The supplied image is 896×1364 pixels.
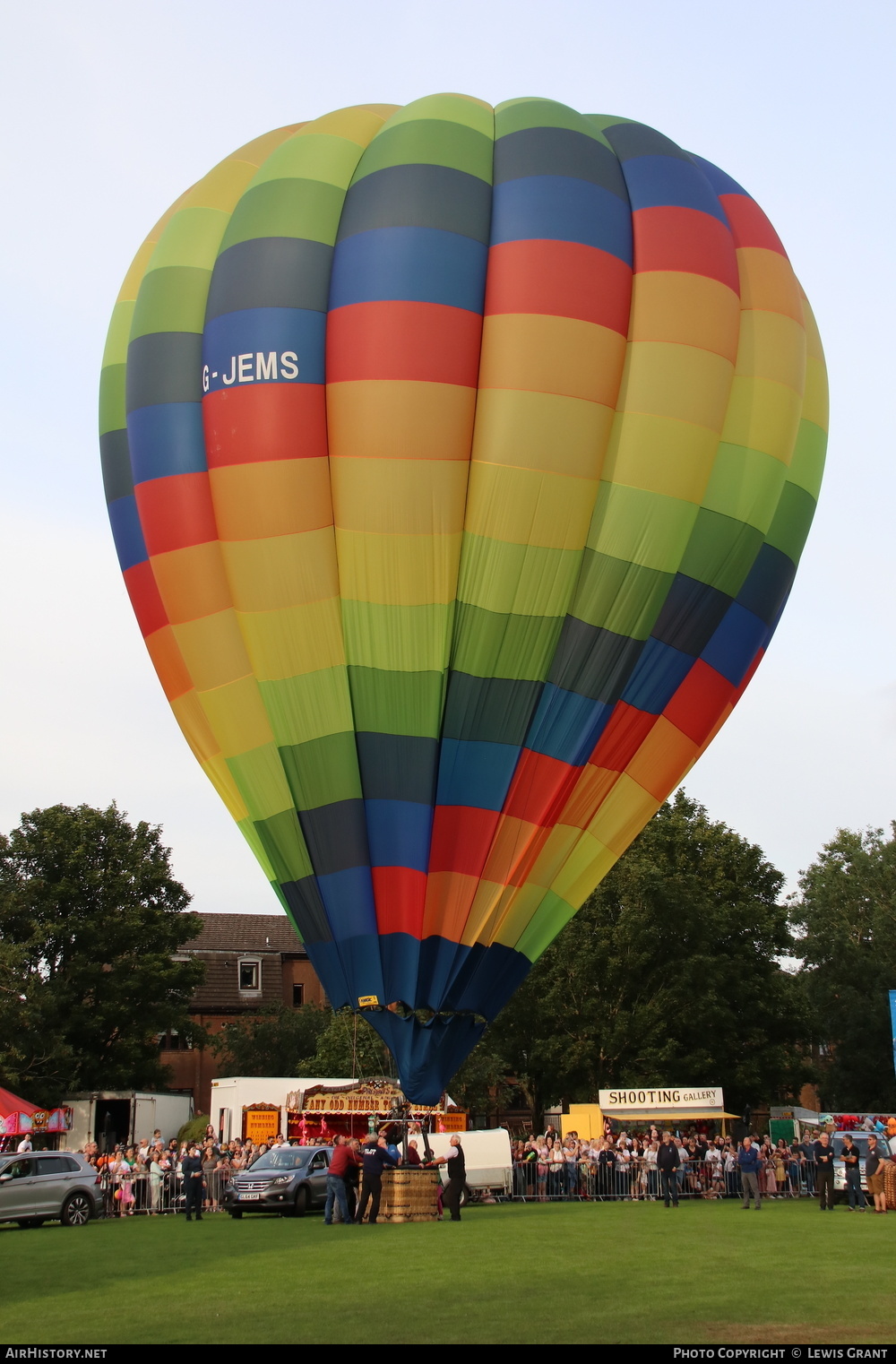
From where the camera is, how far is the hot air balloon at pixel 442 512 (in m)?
16.2

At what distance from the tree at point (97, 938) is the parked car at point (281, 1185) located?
1850 cm

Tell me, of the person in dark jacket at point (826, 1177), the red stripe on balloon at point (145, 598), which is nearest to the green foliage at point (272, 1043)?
the person in dark jacket at point (826, 1177)

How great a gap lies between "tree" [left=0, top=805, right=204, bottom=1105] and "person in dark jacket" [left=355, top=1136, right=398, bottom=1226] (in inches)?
917

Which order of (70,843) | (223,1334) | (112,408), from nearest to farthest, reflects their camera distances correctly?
(223,1334) → (112,408) → (70,843)

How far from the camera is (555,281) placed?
16.6 m

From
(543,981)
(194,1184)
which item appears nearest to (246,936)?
(543,981)

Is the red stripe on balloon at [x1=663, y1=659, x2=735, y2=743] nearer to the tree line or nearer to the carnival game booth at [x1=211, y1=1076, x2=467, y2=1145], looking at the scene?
the carnival game booth at [x1=211, y1=1076, x2=467, y2=1145]

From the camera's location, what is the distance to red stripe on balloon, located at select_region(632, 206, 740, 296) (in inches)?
684

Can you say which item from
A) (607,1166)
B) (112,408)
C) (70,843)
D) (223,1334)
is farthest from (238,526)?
(70,843)

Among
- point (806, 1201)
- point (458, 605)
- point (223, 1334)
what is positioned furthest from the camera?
point (806, 1201)

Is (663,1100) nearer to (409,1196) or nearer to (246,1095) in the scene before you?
(246,1095)
